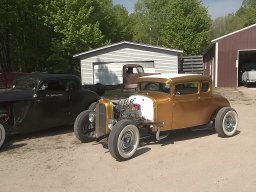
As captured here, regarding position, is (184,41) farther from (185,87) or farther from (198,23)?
(185,87)

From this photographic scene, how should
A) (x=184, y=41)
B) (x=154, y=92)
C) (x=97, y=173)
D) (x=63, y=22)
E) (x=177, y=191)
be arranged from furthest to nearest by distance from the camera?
(x=184, y=41) → (x=63, y=22) → (x=154, y=92) → (x=97, y=173) → (x=177, y=191)

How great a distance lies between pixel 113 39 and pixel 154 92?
128ft

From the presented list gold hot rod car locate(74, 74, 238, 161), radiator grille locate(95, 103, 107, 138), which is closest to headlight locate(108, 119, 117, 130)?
gold hot rod car locate(74, 74, 238, 161)

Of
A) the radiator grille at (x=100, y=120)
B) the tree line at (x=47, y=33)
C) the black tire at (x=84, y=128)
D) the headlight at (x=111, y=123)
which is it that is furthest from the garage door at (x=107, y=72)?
the headlight at (x=111, y=123)

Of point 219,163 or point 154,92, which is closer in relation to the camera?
point 219,163

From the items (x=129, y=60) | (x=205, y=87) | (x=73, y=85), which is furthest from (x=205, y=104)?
(x=129, y=60)

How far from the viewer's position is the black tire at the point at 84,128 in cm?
920

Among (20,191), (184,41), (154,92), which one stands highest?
(184,41)

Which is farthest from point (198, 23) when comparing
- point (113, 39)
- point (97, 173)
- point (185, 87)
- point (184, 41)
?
point (97, 173)

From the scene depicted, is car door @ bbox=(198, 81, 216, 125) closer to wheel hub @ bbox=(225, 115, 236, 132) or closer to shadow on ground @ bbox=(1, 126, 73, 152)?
wheel hub @ bbox=(225, 115, 236, 132)

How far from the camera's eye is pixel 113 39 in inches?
1869

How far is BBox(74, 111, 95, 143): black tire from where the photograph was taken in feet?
30.2

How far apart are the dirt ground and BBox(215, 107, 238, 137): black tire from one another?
20cm

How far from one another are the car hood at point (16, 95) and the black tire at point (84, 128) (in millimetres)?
1424
